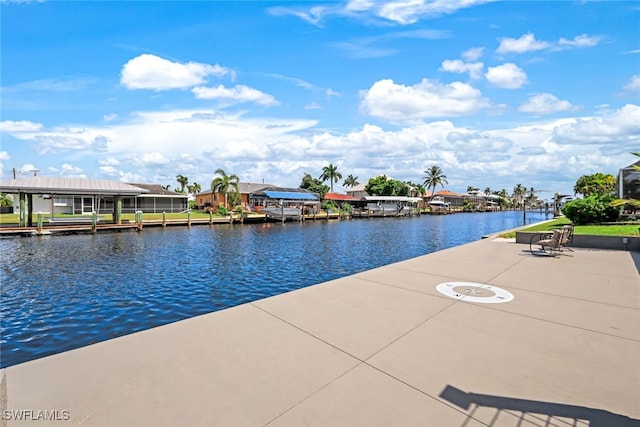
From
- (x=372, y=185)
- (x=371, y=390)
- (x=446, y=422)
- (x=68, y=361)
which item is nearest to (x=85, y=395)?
(x=68, y=361)

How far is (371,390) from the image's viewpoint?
3318mm

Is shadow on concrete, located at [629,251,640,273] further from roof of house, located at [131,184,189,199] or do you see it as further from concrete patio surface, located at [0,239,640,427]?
roof of house, located at [131,184,189,199]

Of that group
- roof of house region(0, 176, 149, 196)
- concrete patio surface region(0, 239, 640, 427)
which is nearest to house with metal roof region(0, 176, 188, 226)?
roof of house region(0, 176, 149, 196)

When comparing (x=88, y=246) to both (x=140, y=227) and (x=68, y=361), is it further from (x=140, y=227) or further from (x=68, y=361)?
(x=68, y=361)

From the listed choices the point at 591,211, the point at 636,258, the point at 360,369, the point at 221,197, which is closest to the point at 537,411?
the point at 360,369

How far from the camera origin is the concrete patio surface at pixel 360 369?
297 cm

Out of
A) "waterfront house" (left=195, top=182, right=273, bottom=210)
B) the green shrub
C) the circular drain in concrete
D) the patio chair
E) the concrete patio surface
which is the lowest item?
the concrete patio surface

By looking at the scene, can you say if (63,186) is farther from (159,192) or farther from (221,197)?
(221,197)

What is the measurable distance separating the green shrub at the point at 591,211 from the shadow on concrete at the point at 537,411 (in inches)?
840

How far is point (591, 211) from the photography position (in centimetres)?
1956

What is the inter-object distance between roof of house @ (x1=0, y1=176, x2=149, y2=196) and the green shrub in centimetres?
3308

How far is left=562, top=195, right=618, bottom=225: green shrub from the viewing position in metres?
19.6

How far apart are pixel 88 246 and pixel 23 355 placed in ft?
55.3

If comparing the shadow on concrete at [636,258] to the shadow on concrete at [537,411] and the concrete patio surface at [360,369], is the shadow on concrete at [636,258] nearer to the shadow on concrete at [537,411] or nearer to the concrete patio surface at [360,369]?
the concrete patio surface at [360,369]
